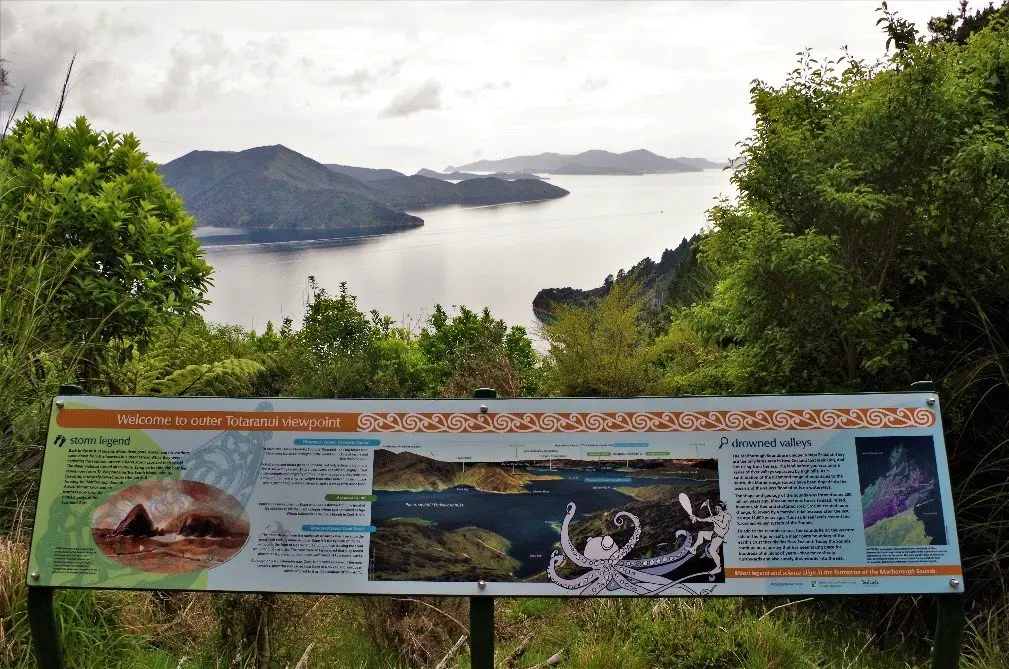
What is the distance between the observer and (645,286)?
93.6ft

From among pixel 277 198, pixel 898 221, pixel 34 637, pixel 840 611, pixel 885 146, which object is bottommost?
pixel 840 611

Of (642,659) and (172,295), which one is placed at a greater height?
(172,295)

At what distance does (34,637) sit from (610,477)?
2.14 meters

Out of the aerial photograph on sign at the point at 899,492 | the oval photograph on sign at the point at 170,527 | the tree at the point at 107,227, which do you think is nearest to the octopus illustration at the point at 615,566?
the aerial photograph on sign at the point at 899,492

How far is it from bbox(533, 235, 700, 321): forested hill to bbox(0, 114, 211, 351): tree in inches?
207

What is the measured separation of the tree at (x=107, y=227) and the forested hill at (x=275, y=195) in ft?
184

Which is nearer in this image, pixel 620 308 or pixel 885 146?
pixel 885 146

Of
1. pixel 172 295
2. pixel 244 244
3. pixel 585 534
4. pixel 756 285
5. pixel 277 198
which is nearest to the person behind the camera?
pixel 585 534

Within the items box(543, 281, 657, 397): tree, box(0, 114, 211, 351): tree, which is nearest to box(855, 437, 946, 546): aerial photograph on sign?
box(0, 114, 211, 351): tree

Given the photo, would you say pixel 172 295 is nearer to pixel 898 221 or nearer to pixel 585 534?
pixel 585 534

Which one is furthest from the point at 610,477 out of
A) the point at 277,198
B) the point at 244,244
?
the point at 277,198

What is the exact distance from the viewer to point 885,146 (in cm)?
446

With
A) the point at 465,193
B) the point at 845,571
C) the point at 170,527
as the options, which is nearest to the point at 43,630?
the point at 170,527

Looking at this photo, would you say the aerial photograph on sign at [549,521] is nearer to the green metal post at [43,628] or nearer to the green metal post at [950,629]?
the green metal post at [950,629]
